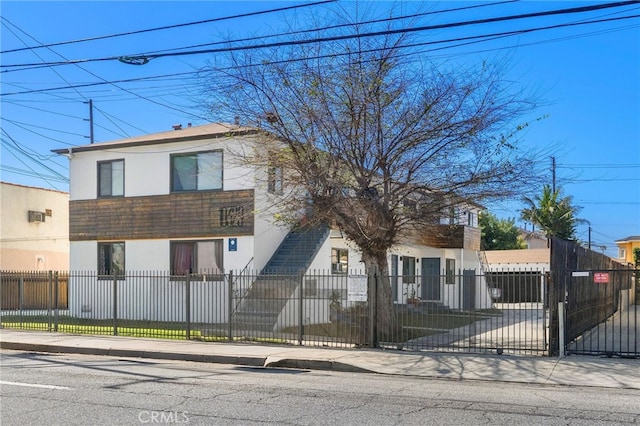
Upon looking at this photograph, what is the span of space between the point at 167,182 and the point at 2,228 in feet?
46.0

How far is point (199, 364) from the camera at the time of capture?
13.3 metres

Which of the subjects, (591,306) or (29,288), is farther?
(29,288)

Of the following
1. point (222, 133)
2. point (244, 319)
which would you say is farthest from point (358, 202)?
point (222, 133)

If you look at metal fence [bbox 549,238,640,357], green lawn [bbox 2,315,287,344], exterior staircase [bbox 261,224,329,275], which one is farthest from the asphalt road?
exterior staircase [bbox 261,224,329,275]

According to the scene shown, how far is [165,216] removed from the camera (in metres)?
22.2

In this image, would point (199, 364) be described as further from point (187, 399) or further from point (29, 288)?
point (29, 288)

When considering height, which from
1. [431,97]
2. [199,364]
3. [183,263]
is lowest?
[199,364]

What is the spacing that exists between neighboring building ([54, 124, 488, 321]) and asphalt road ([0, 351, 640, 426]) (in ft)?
26.0

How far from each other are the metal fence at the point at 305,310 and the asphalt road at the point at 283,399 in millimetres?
3480

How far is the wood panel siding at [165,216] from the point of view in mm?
20922

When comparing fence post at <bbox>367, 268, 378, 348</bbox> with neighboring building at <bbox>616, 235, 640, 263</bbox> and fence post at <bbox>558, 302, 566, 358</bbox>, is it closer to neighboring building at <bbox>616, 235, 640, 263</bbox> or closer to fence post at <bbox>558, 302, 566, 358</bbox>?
fence post at <bbox>558, 302, 566, 358</bbox>

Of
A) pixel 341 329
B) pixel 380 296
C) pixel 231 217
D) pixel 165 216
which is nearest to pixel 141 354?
pixel 341 329

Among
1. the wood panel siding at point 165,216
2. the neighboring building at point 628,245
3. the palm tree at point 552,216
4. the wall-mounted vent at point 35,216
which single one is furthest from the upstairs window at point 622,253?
the wall-mounted vent at point 35,216

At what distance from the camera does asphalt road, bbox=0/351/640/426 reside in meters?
7.62
